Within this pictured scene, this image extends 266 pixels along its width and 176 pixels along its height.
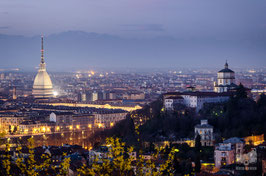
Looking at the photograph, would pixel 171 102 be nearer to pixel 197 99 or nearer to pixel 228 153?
pixel 197 99

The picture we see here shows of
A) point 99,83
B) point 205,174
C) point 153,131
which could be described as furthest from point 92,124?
point 99,83

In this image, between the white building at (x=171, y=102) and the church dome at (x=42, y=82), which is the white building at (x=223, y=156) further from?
the church dome at (x=42, y=82)

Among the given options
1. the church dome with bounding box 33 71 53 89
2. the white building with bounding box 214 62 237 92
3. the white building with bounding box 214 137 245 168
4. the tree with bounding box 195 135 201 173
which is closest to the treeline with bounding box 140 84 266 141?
the tree with bounding box 195 135 201 173

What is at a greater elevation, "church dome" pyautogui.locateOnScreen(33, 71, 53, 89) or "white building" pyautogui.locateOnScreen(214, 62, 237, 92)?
"white building" pyautogui.locateOnScreen(214, 62, 237, 92)

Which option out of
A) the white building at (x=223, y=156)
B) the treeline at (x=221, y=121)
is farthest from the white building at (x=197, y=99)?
the white building at (x=223, y=156)

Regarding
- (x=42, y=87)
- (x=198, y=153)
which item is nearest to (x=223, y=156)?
(x=198, y=153)

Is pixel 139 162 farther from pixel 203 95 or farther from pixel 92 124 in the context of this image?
pixel 92 124

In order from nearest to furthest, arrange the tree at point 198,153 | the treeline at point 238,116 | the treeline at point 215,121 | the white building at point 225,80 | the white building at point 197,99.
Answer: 1. the tree at point 198,153
2. the treeline at point 238,116
3. the treeline at point 215,121
4. the white building at point 197,99
5. the white building at point 225,80

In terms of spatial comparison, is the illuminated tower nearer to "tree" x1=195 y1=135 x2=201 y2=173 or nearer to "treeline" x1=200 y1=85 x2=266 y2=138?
"treeline" x1=200 y1=85 x2=266 y2=138
